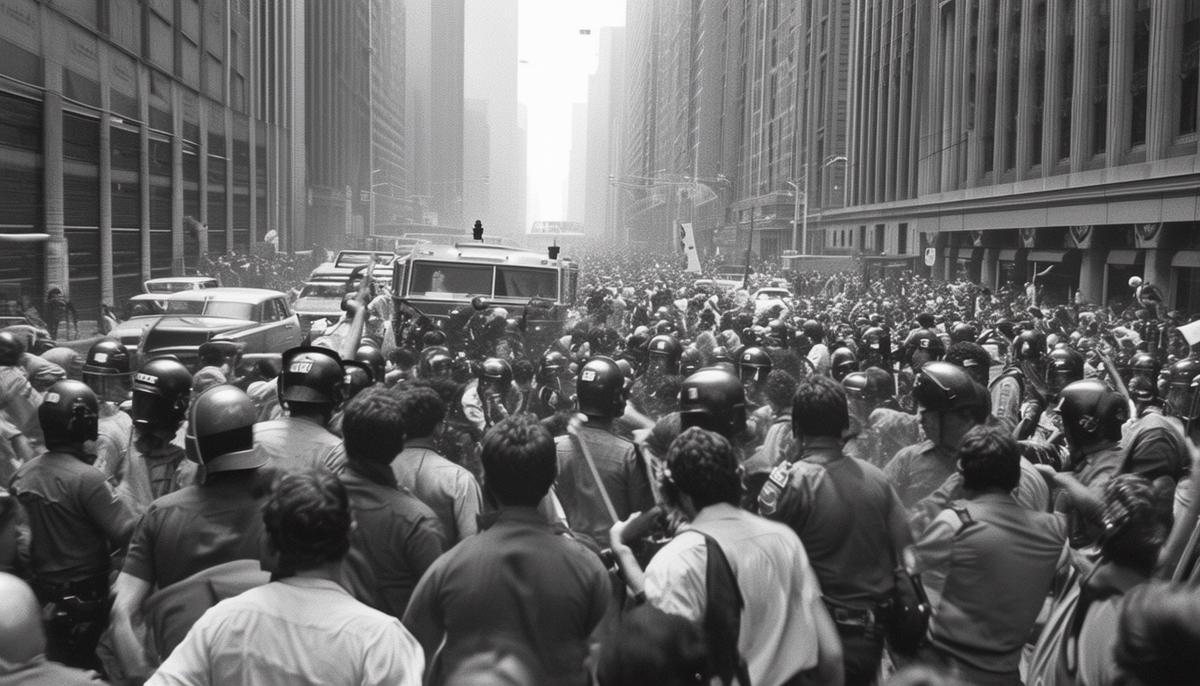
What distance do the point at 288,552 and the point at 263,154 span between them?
59.4 metres

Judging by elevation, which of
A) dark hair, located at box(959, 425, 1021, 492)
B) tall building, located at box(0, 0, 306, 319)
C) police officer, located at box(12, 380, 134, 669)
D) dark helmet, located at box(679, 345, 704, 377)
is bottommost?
police officer, located at box(12, 380, 134, 669)

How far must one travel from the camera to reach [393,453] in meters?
4.52

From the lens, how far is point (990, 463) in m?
4.50

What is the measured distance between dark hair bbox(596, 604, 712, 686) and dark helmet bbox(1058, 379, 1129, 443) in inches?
135

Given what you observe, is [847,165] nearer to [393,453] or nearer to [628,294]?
[628,294]

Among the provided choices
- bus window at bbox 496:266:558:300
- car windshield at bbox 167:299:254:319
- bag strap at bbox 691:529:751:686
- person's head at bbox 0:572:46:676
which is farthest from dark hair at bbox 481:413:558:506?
car windshield at bbox 167:299:254:319

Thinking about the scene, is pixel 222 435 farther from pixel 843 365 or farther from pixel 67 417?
pixel 843 365

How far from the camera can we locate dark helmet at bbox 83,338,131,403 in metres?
8.60

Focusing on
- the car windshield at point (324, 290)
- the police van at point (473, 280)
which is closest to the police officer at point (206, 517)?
the police van at point (473, 280)

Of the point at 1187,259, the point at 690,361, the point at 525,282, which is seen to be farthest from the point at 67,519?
the point at 1187,259

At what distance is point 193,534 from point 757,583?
1822 millimetres

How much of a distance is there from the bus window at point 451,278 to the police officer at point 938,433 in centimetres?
1275

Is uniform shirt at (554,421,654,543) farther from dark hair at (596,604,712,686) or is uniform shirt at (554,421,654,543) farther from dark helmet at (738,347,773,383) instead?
dark helmet at (738,347,773,383)

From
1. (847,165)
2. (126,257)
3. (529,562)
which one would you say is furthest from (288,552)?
(847,165)
